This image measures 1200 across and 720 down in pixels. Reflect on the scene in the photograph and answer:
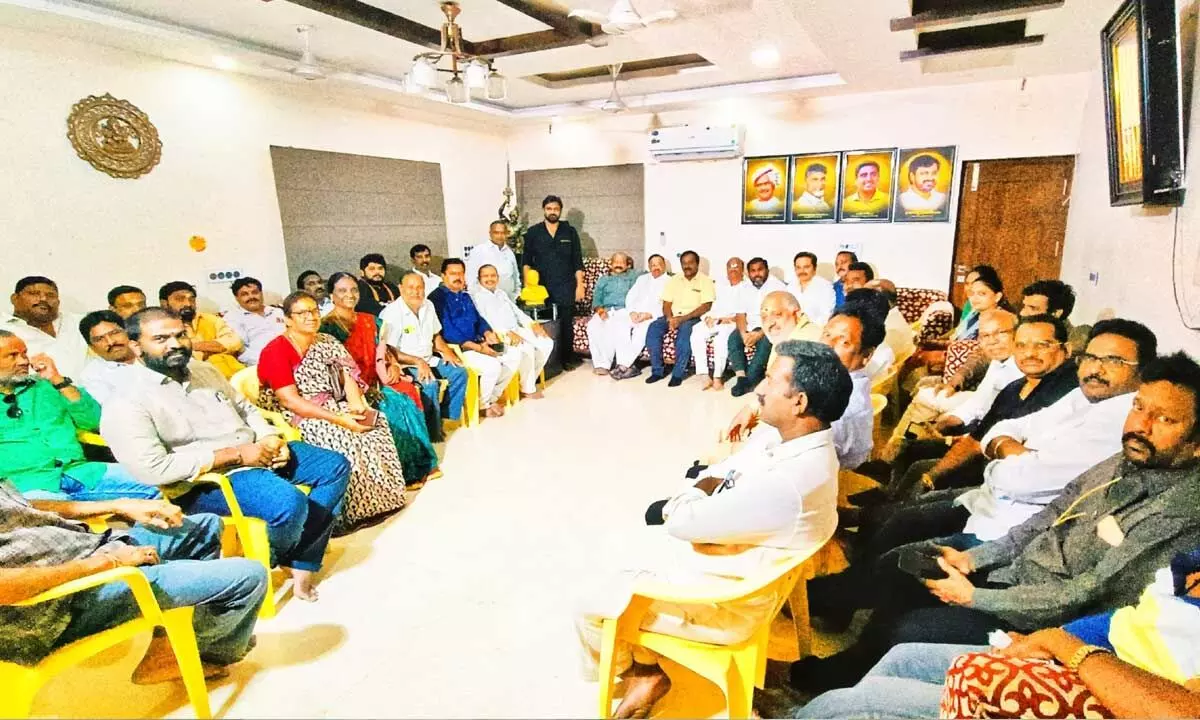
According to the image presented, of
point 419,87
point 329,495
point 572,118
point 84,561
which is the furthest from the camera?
point 572,118

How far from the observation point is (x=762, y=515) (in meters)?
1.42

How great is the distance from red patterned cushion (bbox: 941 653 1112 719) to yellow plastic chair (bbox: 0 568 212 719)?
6.55 feet

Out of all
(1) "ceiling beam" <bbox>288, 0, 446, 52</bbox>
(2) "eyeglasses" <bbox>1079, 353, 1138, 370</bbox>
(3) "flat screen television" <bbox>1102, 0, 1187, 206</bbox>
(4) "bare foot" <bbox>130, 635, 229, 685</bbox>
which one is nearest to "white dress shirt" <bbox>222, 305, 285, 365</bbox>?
(1) "ceiling beam" <bbox>288, 0, 446, 52</bbox>

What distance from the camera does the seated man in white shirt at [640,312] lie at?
19.3ft

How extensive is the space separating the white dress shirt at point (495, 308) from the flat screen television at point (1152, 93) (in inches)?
162

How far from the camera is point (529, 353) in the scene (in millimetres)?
5121

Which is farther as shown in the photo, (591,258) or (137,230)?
(591,258)

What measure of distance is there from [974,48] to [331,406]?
15.3 feet

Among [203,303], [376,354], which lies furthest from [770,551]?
[203,303]

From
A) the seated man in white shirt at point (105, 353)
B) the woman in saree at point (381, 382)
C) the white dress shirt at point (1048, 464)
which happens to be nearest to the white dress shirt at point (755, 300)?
the woman in saree at point (381, 382)

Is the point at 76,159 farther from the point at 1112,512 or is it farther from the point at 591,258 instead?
the point at 1112,512

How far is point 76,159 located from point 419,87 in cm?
232

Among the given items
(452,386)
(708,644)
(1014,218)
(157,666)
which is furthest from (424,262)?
(1014,218)

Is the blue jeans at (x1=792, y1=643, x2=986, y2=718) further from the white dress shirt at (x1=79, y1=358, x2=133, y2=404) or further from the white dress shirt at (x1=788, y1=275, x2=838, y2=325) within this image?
the white dress shirt at (x1=788, y1=275, x2=838, y2=325)
